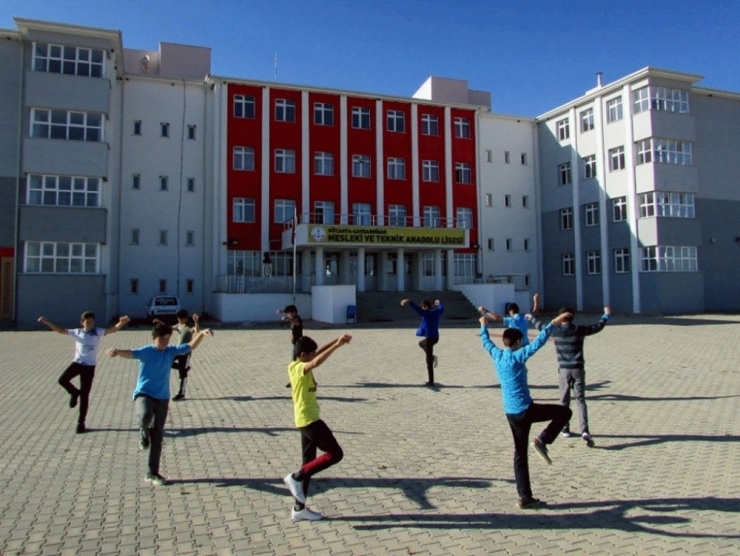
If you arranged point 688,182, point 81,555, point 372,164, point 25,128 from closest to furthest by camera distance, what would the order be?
point 81,555 → point 25,128 → point 688,182 → point 372,164

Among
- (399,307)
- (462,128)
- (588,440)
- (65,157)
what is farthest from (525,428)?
(462,128)

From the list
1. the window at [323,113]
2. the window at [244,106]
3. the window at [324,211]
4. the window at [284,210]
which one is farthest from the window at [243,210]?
the window at [323,113]

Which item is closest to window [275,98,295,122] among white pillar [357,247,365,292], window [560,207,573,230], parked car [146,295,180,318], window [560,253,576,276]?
white pillar [357,247,365,292]

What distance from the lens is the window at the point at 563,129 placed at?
3931 centimetres

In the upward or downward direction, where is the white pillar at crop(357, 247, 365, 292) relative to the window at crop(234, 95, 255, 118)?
downward

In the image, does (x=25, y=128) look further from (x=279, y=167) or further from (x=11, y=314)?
(x=279, y=167)

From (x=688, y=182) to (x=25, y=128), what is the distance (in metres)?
Result: 35.6

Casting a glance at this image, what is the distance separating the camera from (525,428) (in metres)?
5.23

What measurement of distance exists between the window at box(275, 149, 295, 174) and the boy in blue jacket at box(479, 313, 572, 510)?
31142 mm

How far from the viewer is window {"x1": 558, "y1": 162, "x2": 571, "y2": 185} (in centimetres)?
3903

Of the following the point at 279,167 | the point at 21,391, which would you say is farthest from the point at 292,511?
the point at 279,167

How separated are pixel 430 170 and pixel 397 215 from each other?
402cm

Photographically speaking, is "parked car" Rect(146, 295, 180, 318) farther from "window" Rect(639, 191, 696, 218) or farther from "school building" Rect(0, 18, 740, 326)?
"window" Rect(639, 191, 696, 218)

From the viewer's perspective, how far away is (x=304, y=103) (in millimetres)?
35812
